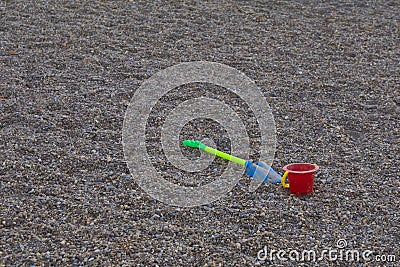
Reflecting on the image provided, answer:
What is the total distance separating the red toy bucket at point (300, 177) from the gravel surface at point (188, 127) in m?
0.05

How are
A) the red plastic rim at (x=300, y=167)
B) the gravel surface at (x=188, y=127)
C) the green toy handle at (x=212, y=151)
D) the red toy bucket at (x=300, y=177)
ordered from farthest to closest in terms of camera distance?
the green toy handle at (x=212, y=151) → the red plastic rim at (x=300, y=167) → the red toy bucket at (x=300, y=177) → the gravel surface at (x=188, y=127)

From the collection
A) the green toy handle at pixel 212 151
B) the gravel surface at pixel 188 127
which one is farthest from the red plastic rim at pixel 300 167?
the green toy handle at pixel 212 151

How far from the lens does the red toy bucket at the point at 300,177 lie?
9.77ft

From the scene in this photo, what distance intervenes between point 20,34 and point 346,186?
3212 mm

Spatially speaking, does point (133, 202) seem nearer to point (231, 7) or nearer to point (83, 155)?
point (83, 155)

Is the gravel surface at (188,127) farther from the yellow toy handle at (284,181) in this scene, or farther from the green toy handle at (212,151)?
the green toy handle at (212,151)

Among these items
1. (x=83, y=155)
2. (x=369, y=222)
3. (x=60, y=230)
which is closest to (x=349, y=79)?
(x=369, y=222)

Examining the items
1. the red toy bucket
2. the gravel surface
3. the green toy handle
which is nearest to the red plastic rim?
the red toy bucket

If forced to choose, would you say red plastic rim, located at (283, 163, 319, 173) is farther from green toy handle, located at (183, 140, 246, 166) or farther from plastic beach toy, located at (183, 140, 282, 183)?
green toy handle, located at (183, 140, 246, 166)

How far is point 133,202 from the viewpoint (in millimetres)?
2967

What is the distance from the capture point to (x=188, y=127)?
3.76m

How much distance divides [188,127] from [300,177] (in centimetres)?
101


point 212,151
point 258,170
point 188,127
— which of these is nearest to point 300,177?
point 258,170

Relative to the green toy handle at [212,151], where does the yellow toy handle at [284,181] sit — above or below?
below
